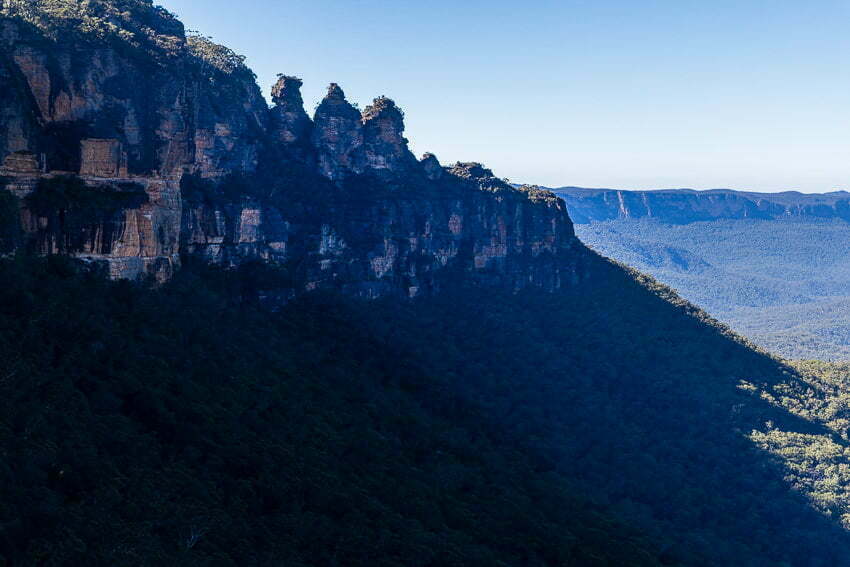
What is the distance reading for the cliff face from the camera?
33969 mm

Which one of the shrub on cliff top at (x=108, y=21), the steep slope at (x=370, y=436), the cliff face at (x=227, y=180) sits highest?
the shrub on cliff top at (x=108, y=21)

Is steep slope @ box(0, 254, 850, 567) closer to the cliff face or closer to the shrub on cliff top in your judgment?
the cliff face

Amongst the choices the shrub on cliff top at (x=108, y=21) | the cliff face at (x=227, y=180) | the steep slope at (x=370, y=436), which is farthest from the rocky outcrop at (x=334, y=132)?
the shrub on cliff top at (x=108, y=21)

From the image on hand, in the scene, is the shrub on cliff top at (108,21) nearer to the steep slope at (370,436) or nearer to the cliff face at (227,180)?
the cliff face at (227,180)

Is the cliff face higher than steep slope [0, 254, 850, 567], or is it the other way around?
the cliff face

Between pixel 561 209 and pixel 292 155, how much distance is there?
31084 mm

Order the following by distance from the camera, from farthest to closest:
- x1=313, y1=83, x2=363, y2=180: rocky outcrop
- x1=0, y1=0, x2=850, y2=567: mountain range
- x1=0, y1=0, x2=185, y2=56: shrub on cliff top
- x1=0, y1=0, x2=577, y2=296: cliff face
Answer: x1=313, y1=83, x2=363, y2=180: rocky outcrop → x1=0, y1=0, x2=185, y2=56: shrub on cliff top → x1=0, y1=0, x2=577, y2=296: cliff face → x1=0, y1=0, x2=850, y2=567: mountain range

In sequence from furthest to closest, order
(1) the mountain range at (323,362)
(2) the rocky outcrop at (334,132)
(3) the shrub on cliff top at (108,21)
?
1. (2) the rocky outcrop at (334,132)
2. (3) the shrub on cliff top at (108,21)
3. (1) the mountain range at (323,362)

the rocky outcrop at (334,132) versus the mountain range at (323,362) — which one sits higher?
the rocky outcrop at (334,132)

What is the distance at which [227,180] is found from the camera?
47750mm

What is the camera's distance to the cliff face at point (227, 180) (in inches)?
1337

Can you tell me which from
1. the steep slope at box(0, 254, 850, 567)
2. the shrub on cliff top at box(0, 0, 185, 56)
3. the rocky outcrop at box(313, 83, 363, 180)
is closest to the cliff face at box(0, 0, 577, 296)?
the rocky outcrop at box(313, 83, 363, 180)

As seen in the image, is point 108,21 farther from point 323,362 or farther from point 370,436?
point 370,436

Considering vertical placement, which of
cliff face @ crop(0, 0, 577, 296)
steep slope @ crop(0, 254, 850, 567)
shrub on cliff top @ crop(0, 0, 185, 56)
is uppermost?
shrub on cliff top @ crop(0, 0, 185, 56)
